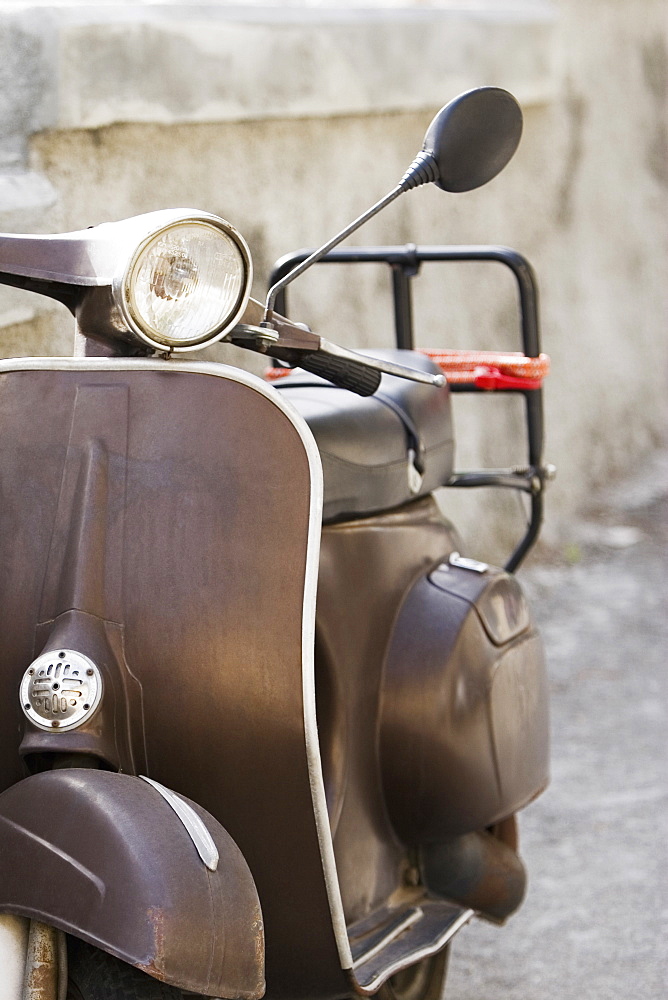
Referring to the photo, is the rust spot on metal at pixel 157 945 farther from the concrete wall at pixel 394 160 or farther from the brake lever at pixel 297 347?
the concrete wall at pixel 394 160

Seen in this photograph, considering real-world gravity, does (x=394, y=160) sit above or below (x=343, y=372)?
above

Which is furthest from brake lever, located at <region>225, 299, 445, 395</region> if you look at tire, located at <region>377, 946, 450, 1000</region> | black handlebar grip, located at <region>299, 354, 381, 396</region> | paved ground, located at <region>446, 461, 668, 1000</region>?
paved ground, located at <region>446, 461, 668, 1000</region>

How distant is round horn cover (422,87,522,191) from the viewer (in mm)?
1737

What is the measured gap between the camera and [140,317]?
1477 mm

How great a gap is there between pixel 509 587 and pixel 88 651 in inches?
35.8

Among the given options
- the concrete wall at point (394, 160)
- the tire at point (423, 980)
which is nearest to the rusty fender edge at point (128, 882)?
the tire at point (423, 980)

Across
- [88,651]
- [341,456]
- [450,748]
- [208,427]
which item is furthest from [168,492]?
[450,748]

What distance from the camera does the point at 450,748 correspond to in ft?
6.39

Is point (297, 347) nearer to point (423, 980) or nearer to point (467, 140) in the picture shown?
point (467, 140)

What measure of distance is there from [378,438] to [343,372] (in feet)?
0.69

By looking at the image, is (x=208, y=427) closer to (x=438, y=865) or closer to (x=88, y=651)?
(x=88, y=651)

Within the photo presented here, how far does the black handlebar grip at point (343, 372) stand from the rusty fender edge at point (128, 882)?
2.12 feet

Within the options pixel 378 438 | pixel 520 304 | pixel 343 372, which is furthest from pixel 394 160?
pixel 343 372

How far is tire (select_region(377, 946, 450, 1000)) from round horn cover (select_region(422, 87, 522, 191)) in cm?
118
